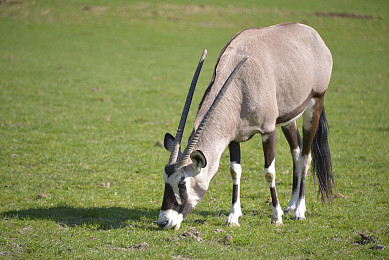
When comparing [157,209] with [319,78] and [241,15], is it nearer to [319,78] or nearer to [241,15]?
[319,78]

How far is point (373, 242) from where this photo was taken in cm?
662

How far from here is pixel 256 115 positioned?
277 inches

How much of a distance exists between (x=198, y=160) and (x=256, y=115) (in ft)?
4.04

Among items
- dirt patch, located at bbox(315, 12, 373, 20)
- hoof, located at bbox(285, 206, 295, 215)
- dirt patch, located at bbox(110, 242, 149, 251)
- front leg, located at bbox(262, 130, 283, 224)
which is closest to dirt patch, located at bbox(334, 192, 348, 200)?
hoof, located at bbox(285, 206, 295, 215)

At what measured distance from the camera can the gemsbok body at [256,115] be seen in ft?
21.7

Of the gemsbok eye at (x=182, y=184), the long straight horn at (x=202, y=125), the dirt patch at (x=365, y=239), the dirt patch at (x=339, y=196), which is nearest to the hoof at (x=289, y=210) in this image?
the dirt patch at (x=339, y=196)

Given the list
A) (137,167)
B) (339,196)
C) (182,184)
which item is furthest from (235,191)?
(137,167)

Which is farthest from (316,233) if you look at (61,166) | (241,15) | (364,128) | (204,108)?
(241,15)

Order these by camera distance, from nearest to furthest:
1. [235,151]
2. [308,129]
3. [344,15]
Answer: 1. [235,151]
2. [308,129]
3. [344,15]

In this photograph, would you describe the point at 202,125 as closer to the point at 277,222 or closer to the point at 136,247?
the point at 136,247

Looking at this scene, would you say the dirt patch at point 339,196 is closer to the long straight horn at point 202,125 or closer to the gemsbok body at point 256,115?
the gemsbok body at point 256,115

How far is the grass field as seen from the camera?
21.4 ft

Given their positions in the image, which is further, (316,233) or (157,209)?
(157,209)

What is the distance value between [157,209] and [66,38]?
30340mm
